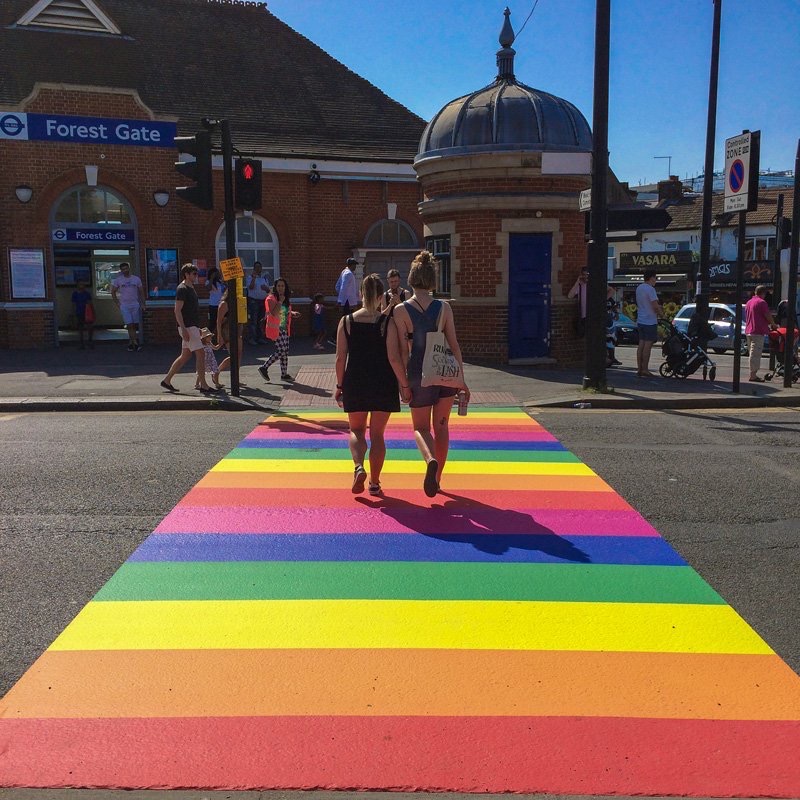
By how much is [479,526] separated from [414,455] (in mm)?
2598

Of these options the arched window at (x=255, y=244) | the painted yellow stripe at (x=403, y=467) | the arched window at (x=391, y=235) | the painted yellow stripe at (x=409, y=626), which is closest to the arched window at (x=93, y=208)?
the arched window at (x=255, y=244)

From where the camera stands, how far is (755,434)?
394 inches

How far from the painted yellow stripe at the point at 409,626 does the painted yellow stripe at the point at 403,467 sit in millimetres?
3214

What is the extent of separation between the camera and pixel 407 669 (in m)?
3.99

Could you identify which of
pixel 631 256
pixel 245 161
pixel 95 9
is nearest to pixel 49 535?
pixel 245 161

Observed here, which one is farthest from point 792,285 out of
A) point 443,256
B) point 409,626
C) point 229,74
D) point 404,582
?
point 229,74

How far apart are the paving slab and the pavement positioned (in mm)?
5877

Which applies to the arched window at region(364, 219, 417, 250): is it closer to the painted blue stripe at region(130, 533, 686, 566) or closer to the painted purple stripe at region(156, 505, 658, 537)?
the painted purple stripe at region(156, 505, 658, 537)

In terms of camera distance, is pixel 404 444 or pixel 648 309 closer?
pixel 404 444

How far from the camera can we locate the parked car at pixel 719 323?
24516mm

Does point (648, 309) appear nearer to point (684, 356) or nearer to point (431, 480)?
point (684, 356)

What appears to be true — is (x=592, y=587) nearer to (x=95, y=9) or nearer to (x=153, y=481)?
(x=153, y=481)

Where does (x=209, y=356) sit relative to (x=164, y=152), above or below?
below

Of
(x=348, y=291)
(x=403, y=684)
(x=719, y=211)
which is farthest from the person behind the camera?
(x=719, y=211)
